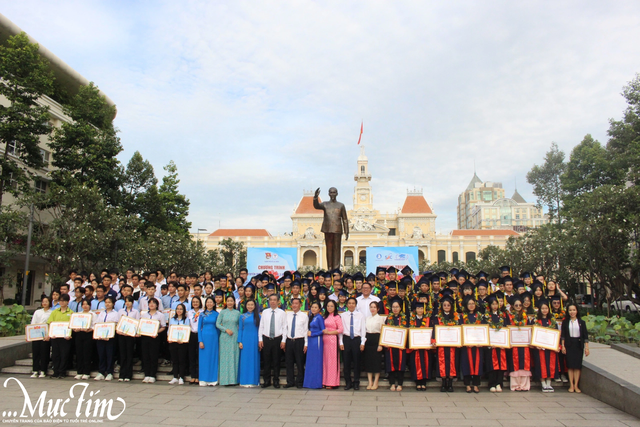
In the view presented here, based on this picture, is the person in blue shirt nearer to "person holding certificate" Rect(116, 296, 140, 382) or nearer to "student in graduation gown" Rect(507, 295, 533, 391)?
"person holding certificate" Rect(116, 296, 140, 382)

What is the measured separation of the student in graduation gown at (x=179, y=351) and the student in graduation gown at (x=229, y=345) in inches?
24.4

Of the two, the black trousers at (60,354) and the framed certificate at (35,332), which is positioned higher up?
the framed certificate at (35,332)

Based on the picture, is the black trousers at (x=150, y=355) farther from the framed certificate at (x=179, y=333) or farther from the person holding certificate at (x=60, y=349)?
the person holding certificate at (x=60, y=349)

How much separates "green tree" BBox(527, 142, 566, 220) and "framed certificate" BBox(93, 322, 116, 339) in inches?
1314

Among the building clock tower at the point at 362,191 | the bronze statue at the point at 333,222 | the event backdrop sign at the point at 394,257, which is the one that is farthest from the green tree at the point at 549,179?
the building clock tower at the point at 362,191

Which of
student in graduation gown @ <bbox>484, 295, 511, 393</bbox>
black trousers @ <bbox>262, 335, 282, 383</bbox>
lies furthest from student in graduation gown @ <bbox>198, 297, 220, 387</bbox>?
student in graduation gown @ <bbox>484, 295, 511, 393</bbox>

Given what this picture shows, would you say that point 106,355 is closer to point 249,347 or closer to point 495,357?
A: point 249,347

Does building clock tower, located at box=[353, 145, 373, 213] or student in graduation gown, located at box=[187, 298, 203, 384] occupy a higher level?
building clock tower, located at box=[353, 145, 373, 213]

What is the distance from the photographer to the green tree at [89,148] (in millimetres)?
22641

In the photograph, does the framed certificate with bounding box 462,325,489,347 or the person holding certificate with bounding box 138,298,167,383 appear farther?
the person holding certificate with bounding box 138,298,167,383

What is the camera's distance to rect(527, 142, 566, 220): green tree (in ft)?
110

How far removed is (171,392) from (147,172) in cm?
2303

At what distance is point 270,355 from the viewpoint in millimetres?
7301

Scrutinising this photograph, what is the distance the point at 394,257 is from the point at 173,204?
59.3 ft
